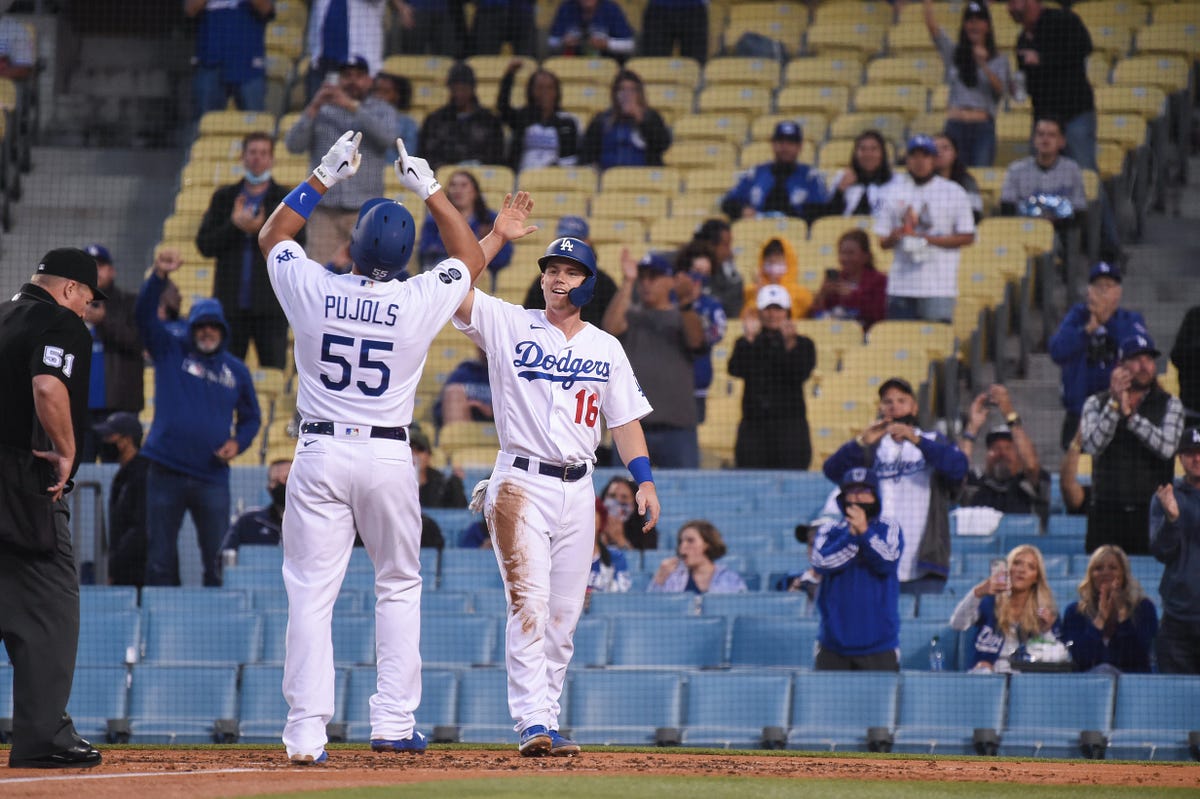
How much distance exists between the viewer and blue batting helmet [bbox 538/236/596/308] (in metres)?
6.25

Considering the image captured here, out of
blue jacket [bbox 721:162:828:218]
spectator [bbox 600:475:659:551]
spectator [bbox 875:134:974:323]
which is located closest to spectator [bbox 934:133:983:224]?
spectator [bbox 875:134:974:323]

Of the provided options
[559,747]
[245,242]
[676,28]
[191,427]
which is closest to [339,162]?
[559,747]

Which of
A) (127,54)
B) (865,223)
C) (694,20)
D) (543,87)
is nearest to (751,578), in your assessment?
(865,223)

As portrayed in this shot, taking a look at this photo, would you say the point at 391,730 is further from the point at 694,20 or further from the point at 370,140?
the point at 694,20

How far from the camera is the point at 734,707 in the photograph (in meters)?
8.26

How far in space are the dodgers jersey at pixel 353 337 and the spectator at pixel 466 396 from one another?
237 inches

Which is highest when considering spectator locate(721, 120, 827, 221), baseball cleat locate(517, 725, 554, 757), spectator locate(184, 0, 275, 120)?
spectator locate(184, 0, 275, 120)

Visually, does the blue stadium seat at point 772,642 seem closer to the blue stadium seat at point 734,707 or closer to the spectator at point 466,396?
the blue stadium seat at point 734,707

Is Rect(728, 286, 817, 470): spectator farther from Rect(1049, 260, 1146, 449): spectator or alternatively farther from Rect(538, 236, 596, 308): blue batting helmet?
Rect(538, 236, 596, 308): blue batting helmet

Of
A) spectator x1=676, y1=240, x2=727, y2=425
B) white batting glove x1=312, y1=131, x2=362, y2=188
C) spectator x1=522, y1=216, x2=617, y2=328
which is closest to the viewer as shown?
white batting glove x1=312, y1=131, x2=362, y2=188

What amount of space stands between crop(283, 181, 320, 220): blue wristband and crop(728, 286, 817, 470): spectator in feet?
17.2

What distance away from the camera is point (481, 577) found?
1007cm

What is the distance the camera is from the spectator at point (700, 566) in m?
9.61

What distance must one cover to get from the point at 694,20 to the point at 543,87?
2.02 meters
